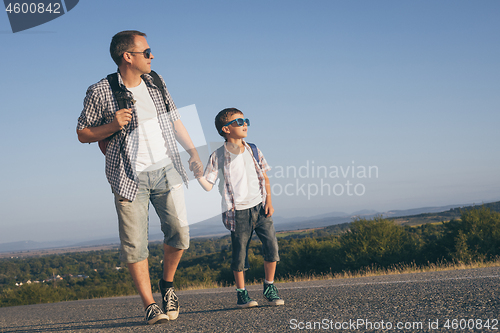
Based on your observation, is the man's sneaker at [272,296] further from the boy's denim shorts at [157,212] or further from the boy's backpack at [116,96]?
the boy's backpack at [116,96]

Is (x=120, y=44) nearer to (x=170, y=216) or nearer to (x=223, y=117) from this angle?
(x=223, y=117)

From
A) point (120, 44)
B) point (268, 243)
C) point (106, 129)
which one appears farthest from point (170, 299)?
point (120, 44)

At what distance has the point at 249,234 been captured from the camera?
404 centimetres

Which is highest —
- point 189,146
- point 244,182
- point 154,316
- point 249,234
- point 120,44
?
point 120,44

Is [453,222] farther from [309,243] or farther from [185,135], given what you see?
[185,135]

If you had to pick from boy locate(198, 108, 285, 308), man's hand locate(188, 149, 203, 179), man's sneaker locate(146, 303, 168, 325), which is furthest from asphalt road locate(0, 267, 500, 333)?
man's hand locate(188, 149, 203, 179)

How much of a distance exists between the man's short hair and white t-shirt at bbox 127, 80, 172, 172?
0.30 m

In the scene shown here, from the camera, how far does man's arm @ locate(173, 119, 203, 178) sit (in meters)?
3.67

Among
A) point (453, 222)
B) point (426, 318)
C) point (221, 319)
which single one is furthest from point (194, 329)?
point (453, 222)

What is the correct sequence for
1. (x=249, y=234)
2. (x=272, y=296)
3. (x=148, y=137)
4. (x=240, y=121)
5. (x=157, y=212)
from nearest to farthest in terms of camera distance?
(x=148, y=137) → (x=157, y=212) → (x=272, y=296) → (x=249, y=234) → (x=240, y=121)

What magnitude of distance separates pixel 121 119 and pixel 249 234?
1.76 metres

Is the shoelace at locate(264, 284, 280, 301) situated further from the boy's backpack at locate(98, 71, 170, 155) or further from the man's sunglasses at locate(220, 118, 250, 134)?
the boy's backpack at locate(98, 71, 170, 155)

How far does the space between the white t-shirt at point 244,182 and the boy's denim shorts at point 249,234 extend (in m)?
0.07

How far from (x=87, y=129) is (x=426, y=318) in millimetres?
2903
